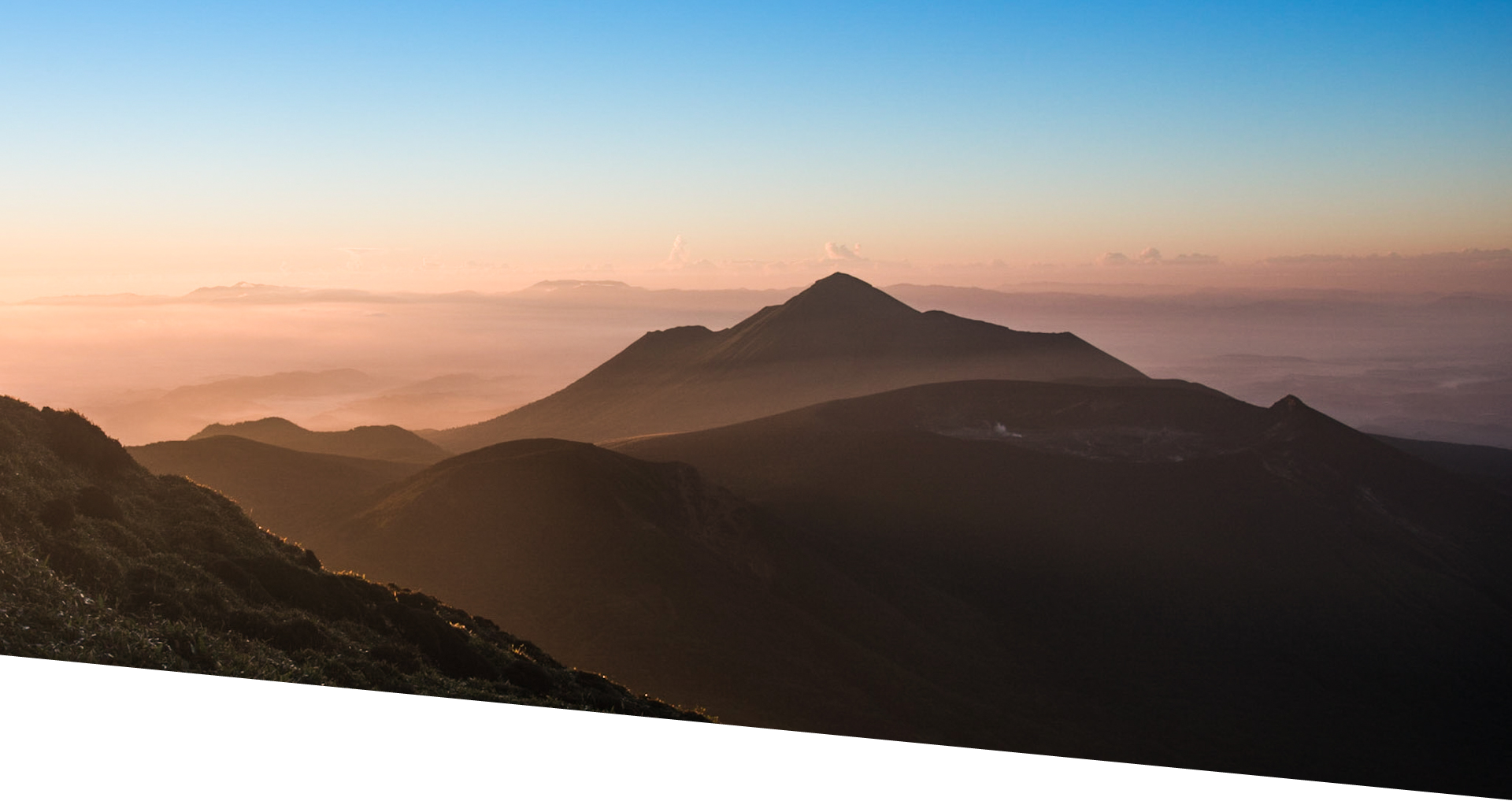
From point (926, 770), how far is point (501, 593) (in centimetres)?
2518

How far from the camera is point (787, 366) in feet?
536

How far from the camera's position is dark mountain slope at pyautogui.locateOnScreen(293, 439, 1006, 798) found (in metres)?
44.9

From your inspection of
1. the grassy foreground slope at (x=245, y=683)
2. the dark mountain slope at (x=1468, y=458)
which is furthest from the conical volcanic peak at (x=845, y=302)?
the grassy foreground slope at (x=245, y=683)

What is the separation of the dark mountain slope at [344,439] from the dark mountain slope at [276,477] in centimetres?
2459

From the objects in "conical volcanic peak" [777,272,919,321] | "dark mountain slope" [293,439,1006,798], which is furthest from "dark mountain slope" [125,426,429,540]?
"conical volcanic peak" [777,272,919,321]

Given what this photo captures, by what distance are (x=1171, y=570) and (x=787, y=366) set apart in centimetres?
A: 9108

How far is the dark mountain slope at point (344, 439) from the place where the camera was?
104500mm

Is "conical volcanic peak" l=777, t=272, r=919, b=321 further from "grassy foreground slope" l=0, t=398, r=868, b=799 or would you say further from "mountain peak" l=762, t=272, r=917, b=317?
"grassy foreground slope" l=0, t=398, r=868, b=799

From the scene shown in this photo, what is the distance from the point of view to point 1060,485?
8981cm

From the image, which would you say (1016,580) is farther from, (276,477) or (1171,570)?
(276,477)

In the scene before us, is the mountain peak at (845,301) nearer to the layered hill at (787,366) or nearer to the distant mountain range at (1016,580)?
the layered hill at (787,366)

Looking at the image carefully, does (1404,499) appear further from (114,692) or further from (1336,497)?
(114,692)

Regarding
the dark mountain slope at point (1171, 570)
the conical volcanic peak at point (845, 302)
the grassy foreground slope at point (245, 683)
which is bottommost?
the dark mountain slope at point (1171, 570)

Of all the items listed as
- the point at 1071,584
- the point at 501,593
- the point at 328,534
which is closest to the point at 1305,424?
the point at 1071,584
